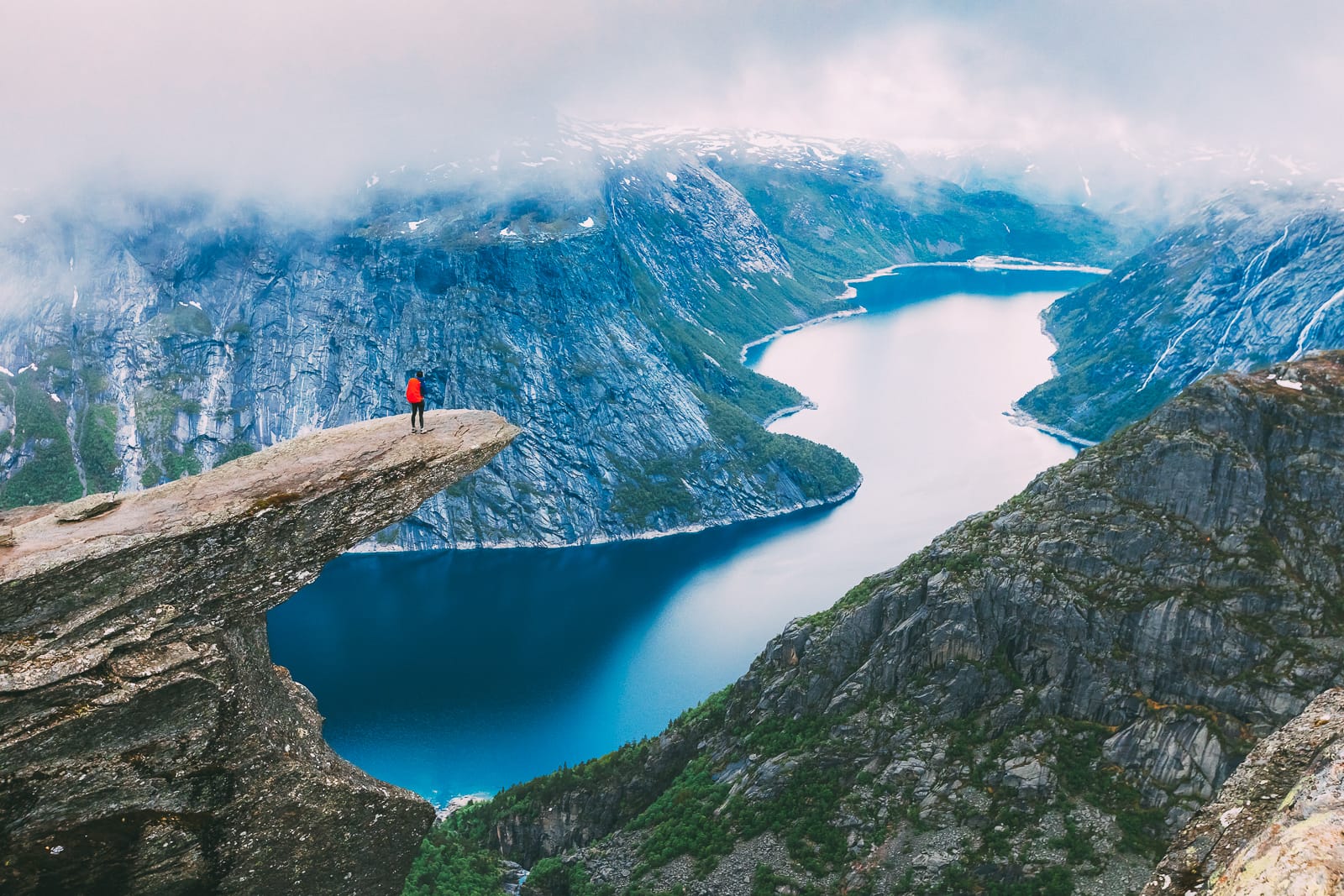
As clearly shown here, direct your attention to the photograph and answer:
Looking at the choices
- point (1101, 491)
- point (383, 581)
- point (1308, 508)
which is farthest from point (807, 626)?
point (383, 581)

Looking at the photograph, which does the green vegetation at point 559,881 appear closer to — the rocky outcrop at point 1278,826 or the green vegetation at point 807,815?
the green vegetation at point 807,815

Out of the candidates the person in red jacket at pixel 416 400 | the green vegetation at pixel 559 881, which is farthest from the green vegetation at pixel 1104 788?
the person in red jacket at pixel 416 400

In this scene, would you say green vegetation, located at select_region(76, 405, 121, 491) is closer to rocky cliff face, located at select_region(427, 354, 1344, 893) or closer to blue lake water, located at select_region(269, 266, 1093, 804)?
blue lake water, located at select_region(269, 266, 1093, 804)

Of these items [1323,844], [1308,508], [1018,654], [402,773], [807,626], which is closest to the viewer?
[1323,844]

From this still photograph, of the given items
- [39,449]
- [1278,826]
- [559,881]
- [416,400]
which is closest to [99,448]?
[39,449]

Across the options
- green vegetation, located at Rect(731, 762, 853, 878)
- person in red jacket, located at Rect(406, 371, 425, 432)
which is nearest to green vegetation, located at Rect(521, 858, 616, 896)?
green vegetation, located at Rect(731, 762, 853, 878)

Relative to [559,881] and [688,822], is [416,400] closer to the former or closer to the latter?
[688,822]

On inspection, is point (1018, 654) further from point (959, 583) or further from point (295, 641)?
point (295, 641)
